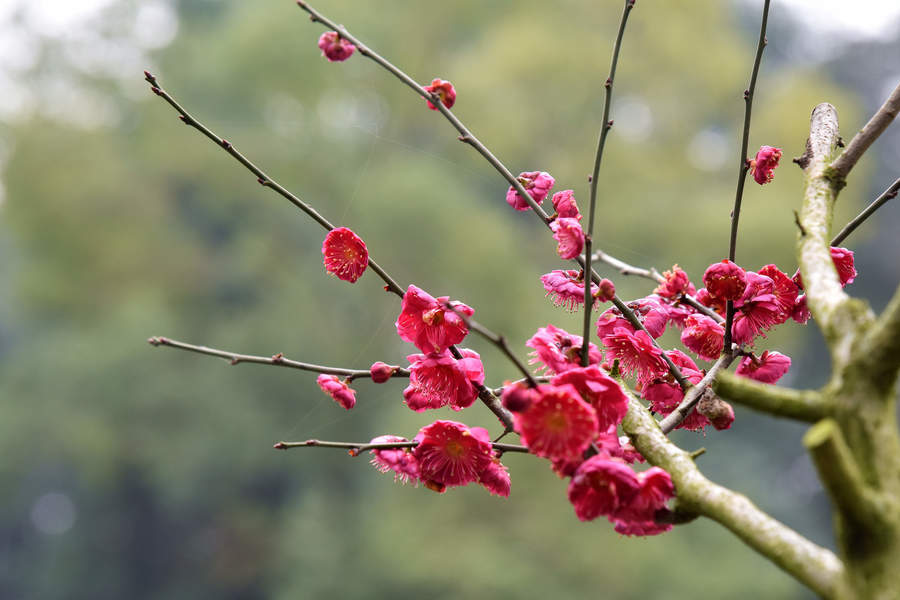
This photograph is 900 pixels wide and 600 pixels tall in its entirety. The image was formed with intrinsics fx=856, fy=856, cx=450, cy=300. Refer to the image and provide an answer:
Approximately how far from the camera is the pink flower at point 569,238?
0.64 m

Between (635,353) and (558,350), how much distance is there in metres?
0.11

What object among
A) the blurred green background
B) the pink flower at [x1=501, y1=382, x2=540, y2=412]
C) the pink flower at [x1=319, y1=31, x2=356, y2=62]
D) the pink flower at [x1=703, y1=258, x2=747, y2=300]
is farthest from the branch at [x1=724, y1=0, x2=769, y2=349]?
the blurred green background

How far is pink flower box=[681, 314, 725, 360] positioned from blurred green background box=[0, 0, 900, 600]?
16.8 ft

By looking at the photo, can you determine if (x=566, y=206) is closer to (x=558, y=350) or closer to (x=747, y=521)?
(x=558, y=350)

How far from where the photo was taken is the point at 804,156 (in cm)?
65

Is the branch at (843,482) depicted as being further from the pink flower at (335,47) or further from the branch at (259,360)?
the pink flower at (335,47)

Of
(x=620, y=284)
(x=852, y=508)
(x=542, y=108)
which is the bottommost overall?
(x=852, y=508)

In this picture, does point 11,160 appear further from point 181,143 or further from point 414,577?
point 414,577

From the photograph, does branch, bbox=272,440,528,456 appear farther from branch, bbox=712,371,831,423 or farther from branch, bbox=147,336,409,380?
branch, bbox=712,371,831,423

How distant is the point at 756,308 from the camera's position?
0.70m

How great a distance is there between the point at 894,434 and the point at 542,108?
7.63 metres

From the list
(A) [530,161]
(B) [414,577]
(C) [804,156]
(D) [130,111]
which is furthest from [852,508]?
(D) [130,111]

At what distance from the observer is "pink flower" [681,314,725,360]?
2.49 ft

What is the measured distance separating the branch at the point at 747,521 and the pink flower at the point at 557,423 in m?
0.07
